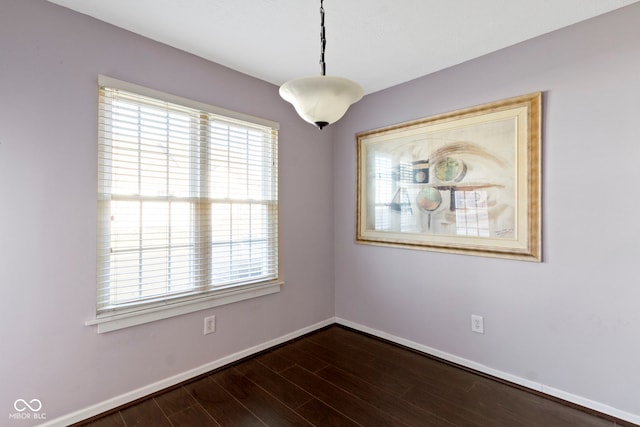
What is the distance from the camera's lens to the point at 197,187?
2344mm

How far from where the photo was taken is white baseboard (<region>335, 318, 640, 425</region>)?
185 cm

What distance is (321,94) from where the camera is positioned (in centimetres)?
126

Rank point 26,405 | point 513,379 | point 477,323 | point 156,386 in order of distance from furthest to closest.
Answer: point 477,323
point 513,379
point 156,386
point 26,405

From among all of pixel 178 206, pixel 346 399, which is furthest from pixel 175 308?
pixel 346 399

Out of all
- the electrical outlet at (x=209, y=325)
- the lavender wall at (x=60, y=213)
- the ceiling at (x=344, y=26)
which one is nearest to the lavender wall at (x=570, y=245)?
the ceiling at (x=344, y=26)

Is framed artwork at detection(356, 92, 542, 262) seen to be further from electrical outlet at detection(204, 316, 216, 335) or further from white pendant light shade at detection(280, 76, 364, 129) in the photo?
electrical outlet at detection(204, 316, 216, 335)

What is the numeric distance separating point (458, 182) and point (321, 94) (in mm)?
1700

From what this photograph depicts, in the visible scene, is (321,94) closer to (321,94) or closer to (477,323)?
(321,94)

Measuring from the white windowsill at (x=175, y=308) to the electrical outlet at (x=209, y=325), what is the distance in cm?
10

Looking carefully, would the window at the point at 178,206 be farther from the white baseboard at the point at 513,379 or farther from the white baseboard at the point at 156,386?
the white baseboard at the point at 513,379

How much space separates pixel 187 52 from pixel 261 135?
844 mm

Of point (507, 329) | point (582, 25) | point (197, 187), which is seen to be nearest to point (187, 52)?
point (197, 187)

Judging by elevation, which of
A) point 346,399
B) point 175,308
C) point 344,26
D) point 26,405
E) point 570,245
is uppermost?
point 344,26

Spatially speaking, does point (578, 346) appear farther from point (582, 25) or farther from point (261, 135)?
A: point (261, 135)
